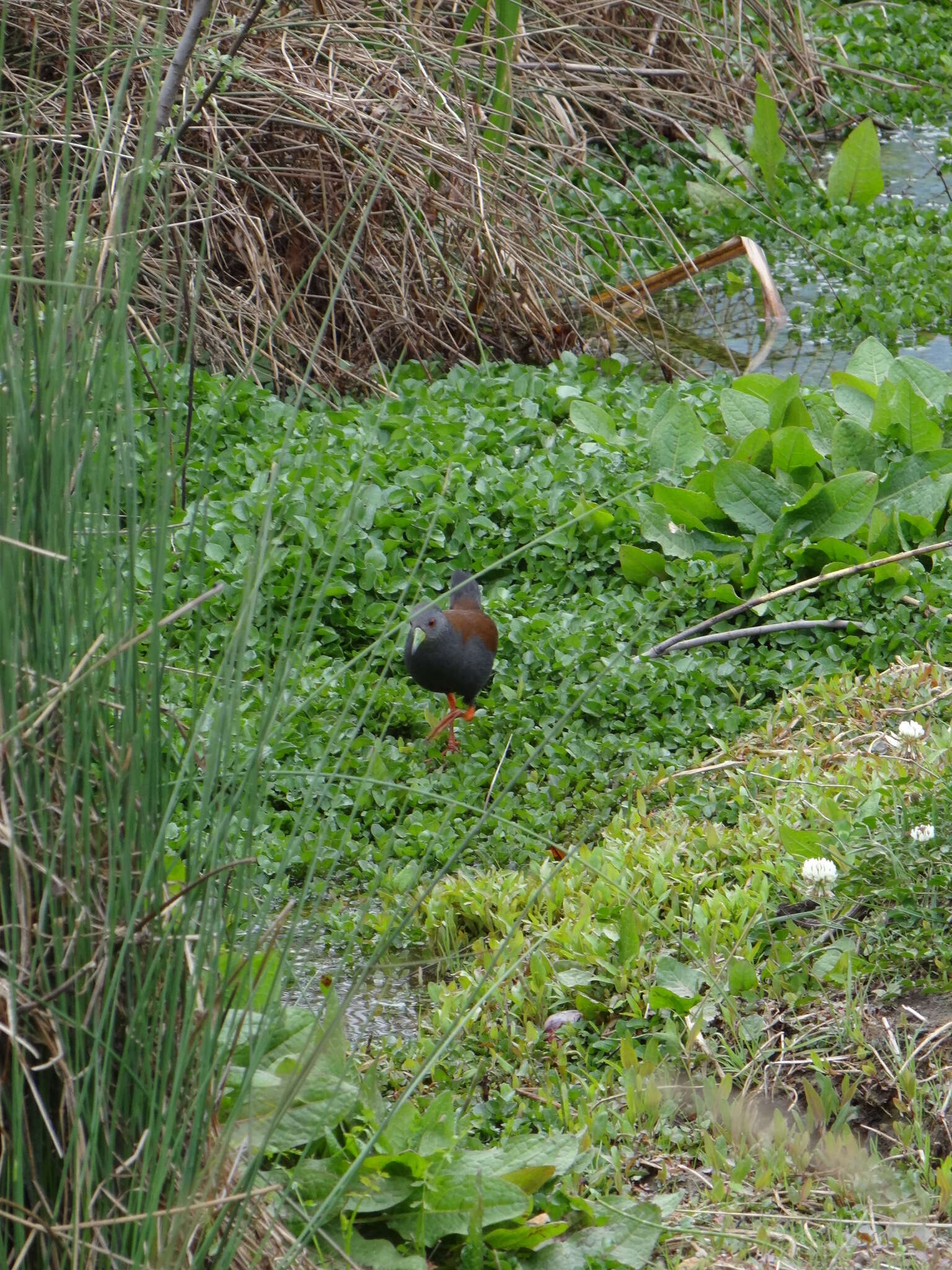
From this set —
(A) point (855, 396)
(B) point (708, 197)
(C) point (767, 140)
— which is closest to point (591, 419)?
(A) point (855, 396)

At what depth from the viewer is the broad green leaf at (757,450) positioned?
16.8ft

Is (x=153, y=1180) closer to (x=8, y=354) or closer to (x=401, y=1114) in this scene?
(x=401, y=1114)

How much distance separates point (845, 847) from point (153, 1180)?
1900 mm

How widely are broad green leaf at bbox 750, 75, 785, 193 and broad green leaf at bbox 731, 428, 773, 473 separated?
11.8 ft

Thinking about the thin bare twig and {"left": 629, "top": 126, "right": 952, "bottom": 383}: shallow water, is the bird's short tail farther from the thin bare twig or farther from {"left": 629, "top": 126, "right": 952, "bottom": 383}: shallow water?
{"left": 629, "top": 126, "right": 952, "bottom": 383}: shallow water

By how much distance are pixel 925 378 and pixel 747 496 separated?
117 cm

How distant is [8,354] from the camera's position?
168cm

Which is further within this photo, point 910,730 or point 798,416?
point 798,416

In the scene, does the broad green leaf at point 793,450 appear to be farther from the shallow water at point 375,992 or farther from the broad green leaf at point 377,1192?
the broad green leaf at point 377,1192

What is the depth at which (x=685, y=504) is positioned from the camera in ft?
16.5

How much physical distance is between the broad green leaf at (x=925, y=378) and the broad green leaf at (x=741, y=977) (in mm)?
3307

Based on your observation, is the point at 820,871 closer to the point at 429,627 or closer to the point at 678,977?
the point at 678,977

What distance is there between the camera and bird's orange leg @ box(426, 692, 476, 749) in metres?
4.39

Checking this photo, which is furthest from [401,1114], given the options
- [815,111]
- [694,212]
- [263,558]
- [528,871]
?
[815,111]
